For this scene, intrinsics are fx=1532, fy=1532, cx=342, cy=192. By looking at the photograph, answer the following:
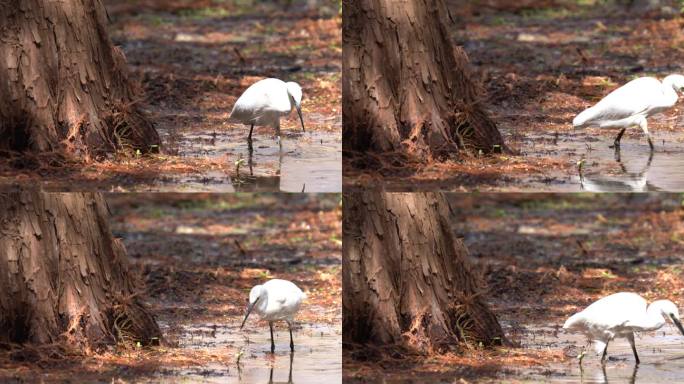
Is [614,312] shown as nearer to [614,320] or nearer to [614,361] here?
[614,320]

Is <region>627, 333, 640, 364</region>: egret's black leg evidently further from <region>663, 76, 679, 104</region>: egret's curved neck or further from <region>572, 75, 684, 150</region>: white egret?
<region>663, 76, 679, 104</region>: egret's curved neck

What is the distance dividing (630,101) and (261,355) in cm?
317

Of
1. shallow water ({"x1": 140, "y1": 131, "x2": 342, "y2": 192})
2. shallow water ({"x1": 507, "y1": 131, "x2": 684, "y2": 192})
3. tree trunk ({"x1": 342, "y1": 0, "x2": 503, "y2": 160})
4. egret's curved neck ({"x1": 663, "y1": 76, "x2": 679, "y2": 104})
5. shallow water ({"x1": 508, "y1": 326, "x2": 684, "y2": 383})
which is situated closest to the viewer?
tree trunk ({"x1": 342, "y1": 0, "x2": 503, "y2": 160})

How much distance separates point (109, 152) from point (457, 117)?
2.42 m

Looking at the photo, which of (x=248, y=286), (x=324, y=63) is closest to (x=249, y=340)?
(x=248, y=286)

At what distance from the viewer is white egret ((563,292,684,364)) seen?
10445 millimetres

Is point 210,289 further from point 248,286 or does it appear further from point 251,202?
point 251,202

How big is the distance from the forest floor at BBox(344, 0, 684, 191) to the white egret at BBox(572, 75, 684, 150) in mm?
205

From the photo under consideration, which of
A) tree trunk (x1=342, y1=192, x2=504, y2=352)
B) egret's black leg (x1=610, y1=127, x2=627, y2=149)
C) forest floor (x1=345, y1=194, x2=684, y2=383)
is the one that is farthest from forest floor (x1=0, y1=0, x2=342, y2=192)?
egret's black leg (x1=610, y1=127, x2=627, y2=149)

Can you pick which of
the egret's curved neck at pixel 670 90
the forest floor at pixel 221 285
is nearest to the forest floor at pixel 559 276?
the forest floor at pixel 221 285

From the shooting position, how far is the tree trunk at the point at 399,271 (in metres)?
9.96

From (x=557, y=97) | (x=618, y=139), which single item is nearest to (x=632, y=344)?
(x=618, y=139)

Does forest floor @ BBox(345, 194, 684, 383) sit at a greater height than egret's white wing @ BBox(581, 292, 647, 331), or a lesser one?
lesser

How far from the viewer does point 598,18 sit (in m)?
17.4
